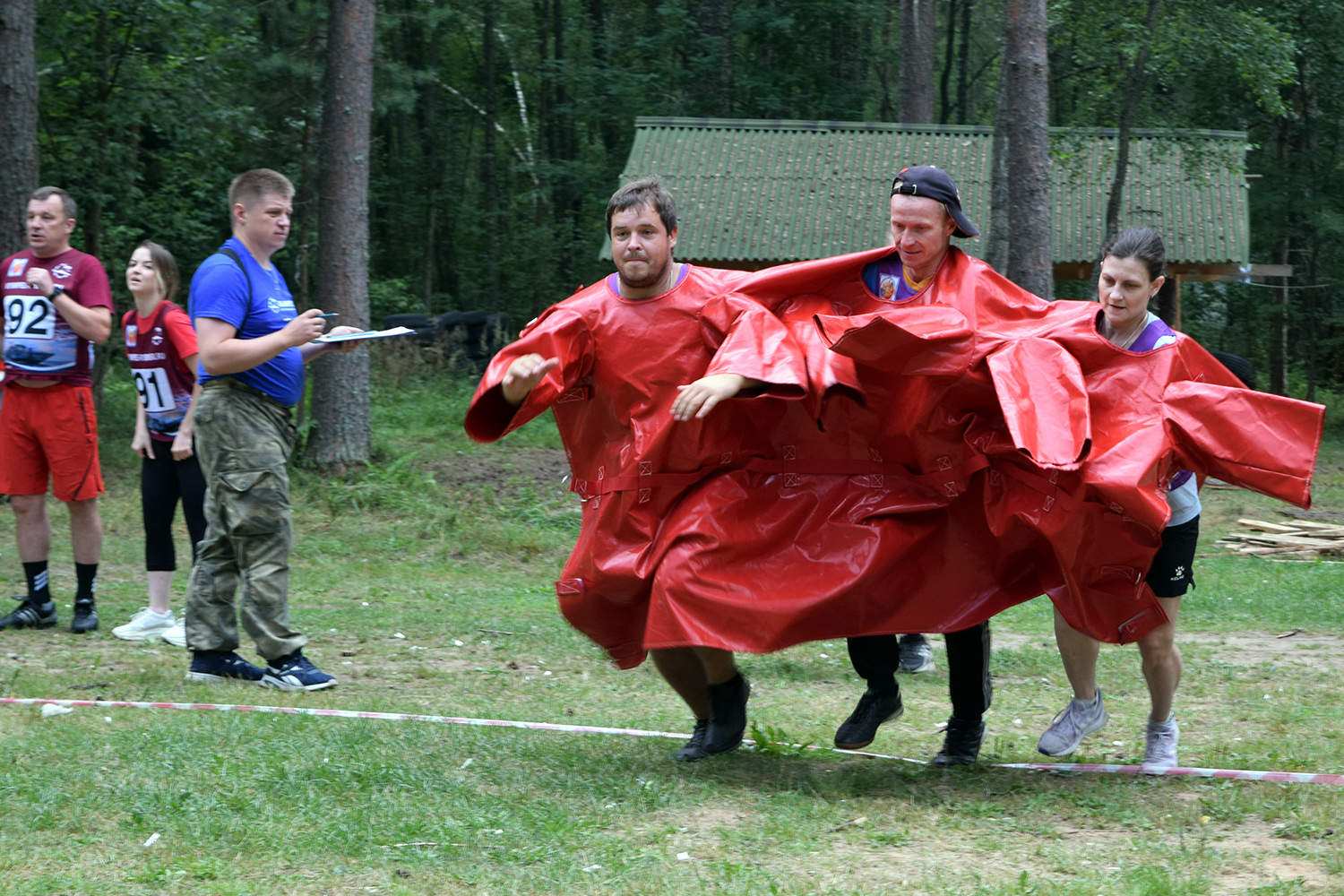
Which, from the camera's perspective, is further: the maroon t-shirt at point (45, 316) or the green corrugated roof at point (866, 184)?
the green corrugated roof at point (866, 184)

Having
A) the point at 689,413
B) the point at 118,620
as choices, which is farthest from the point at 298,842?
the point at 118,620

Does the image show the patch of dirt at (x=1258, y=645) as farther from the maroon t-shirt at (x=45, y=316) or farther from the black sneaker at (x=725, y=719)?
the maroon t-shirt at (x=45, y=316)

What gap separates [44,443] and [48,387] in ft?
0.97

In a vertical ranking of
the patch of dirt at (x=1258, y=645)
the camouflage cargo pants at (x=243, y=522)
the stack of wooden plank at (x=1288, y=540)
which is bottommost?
the stack of wooden plank at (x=1288, y=540)

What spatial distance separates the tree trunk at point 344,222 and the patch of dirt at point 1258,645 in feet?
24.4

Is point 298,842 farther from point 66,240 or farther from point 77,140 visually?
point 77,140

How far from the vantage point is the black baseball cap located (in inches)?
170

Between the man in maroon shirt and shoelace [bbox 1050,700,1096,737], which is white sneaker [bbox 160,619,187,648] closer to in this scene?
the man in maroon shirt

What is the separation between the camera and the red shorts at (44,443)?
6793 mm

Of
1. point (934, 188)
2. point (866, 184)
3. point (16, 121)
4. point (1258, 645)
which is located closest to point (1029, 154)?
point (1258, 645)

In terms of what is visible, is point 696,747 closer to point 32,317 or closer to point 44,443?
point 44,443

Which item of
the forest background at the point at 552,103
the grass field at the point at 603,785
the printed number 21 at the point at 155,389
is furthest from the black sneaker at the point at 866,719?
the forest background at the point at 552,103

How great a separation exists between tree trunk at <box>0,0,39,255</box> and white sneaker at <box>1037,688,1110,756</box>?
9.99 m

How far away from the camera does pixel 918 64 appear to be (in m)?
24.2
